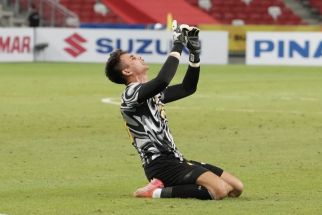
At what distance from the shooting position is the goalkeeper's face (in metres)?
10.8

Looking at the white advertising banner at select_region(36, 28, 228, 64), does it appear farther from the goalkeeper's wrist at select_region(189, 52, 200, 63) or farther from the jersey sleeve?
the jersey sleeve

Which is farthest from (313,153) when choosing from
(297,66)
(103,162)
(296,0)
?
(296,0)

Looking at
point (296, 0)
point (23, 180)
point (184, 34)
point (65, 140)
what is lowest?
point (296, 0)

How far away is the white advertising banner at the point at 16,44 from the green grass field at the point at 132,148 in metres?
9.34

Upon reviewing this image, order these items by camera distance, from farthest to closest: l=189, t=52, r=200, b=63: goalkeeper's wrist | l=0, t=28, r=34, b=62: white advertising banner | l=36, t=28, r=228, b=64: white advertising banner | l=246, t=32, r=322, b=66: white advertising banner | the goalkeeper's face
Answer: l=36, t=28, r=228, b=64: white advertising banner
l=0, t=28, r=34, b=62: white advertising banner
l=246, t=32, r=322, b=66: white advertising banner
l=189, t=52, r=200, b=63: goalkeeper's wrist
the goalkeeper's face

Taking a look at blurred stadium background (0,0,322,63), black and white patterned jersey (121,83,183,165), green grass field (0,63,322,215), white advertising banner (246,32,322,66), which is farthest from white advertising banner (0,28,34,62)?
black and white patterned jersey (121,83,183,165)

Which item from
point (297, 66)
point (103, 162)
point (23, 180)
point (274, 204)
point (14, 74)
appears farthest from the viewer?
point (297, 66)

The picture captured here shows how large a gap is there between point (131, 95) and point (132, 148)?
17.9 feet

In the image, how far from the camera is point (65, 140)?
16.9 meters

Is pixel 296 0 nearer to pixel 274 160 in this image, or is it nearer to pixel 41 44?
pixel 41 44

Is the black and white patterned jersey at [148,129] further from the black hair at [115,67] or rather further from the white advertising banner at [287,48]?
the white advertising banner at [287,48]

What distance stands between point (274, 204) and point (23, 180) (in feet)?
10.9

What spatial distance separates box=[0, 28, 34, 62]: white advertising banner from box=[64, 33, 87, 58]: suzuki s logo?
4.69 ft

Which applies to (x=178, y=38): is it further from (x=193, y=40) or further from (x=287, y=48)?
(x=287, y=48)
